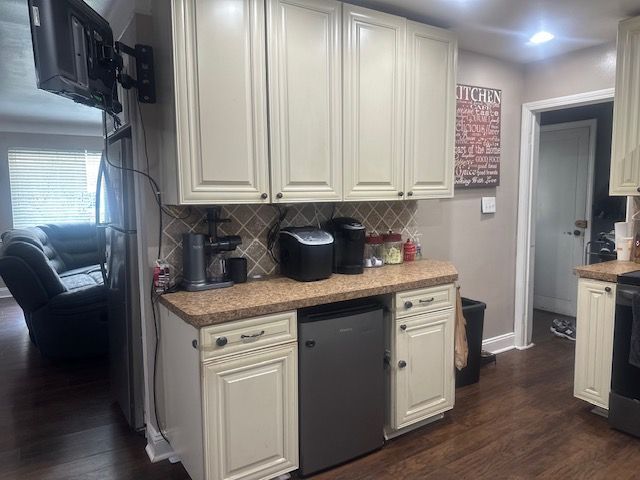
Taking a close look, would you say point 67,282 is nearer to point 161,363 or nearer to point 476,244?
point 161,363

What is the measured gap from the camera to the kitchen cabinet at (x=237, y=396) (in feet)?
6.11

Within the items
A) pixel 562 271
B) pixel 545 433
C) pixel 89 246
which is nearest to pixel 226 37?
pixel 545 433

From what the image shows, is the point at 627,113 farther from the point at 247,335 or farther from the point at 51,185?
the point at 51,185

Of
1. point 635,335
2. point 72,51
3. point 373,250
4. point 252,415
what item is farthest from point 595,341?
point 72,51

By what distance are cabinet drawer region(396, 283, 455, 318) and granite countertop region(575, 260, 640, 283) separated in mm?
801

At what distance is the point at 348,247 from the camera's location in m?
2.55

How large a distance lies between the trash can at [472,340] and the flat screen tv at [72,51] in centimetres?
251

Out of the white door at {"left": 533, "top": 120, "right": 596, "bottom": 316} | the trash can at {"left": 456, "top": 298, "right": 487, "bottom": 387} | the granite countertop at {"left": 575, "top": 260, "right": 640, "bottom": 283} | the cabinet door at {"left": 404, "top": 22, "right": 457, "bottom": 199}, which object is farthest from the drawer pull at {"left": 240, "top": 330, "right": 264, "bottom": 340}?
the white door at {"left": 533, "top": 120, "right": 596, "bottom": 316}

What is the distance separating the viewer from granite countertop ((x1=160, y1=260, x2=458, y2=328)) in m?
1.88

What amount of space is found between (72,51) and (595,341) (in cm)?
303

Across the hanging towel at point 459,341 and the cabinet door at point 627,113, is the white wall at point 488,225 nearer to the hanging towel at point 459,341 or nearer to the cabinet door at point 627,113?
the hanging towel at point 459,341

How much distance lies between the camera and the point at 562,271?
485 cm

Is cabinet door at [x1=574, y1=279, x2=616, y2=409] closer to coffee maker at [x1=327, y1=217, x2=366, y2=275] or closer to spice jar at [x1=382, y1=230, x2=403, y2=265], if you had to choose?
spice jar at [x1=382, y1=230, x2=403, y2=265]

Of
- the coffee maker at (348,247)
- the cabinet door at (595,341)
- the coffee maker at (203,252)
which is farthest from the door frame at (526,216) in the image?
the coffee maker at (203,252)
